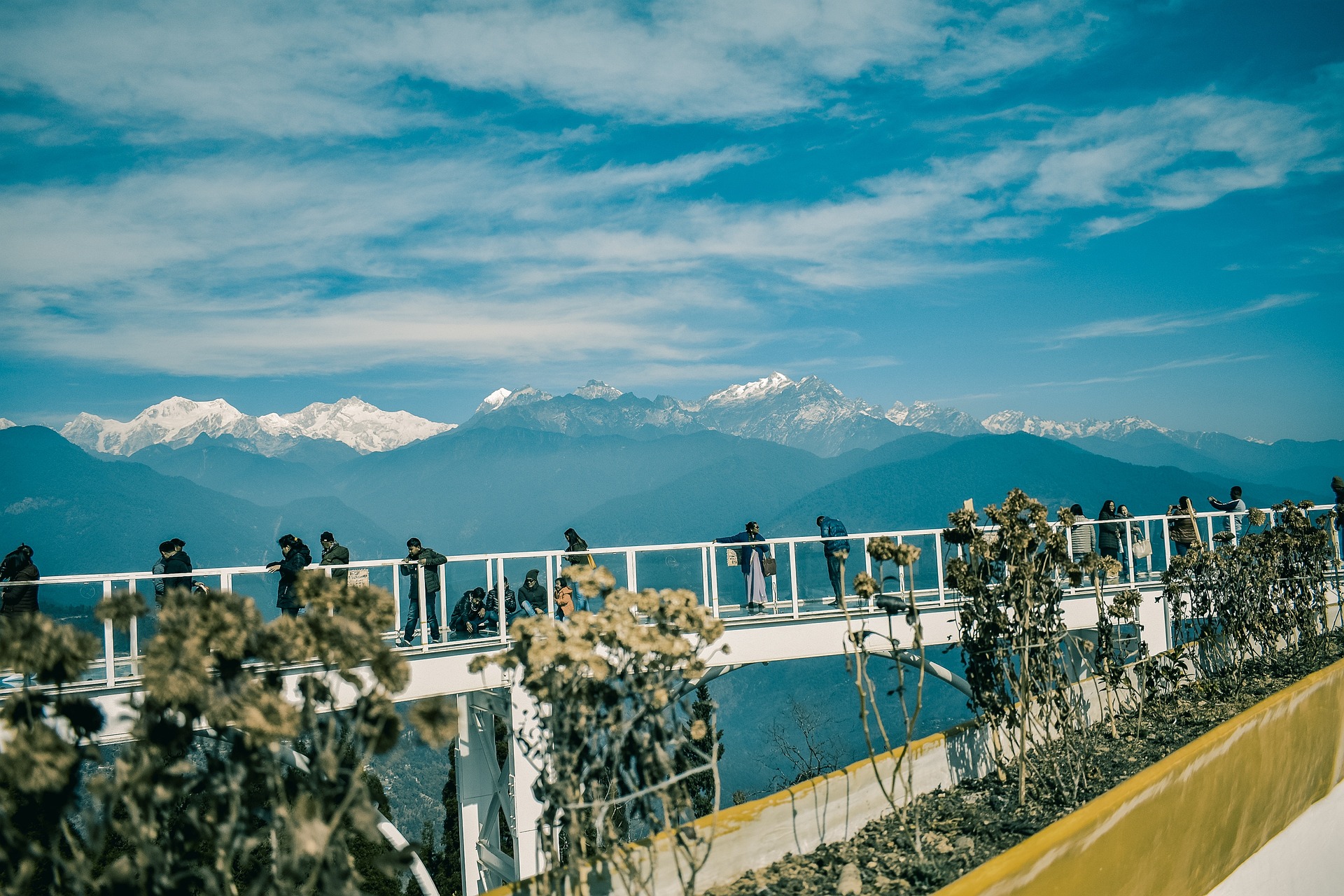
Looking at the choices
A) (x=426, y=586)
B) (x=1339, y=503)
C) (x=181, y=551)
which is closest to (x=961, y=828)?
(x=426, y=586)

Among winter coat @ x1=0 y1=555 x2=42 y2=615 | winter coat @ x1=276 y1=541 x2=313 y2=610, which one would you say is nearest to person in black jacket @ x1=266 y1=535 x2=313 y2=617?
winter coat @ x1=276 y1=541 x2=313 y2=610

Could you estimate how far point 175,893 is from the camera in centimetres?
303

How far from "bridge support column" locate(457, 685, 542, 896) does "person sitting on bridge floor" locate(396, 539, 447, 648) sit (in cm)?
95

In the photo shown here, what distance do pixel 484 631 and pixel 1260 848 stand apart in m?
7.74

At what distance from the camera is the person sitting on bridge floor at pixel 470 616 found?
10859mm

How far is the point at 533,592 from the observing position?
10.9 metres

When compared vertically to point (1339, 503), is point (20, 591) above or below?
above

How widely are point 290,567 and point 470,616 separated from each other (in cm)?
219

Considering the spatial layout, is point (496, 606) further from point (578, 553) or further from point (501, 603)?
point (578, 553)

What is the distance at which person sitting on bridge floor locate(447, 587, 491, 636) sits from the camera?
10.9 metres

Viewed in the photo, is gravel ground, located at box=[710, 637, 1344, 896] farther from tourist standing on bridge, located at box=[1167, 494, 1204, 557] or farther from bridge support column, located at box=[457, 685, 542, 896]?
tourist standing on bridge, located at box=[1167, 494, 1204, 557]

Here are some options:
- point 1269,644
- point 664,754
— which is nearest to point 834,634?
point 1269,644

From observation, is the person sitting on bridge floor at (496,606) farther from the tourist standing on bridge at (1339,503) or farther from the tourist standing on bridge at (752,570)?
the tourist standing on bridge at (1339,503)

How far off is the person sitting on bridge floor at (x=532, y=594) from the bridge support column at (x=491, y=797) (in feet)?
3.44
